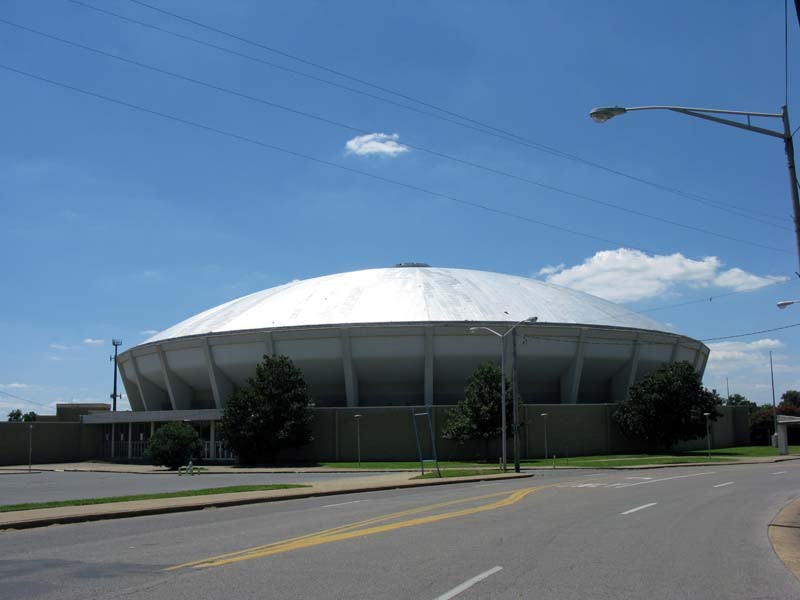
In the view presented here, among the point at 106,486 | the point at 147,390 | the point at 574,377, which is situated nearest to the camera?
the point at 106,486

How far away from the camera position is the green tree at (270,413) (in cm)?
5369

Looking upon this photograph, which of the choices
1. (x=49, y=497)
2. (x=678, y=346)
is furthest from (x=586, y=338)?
(x=49, y=497)

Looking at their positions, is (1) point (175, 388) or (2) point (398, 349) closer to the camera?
(2) point (398, 349)

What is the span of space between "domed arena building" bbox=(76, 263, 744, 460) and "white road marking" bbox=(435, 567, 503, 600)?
43.8 metres

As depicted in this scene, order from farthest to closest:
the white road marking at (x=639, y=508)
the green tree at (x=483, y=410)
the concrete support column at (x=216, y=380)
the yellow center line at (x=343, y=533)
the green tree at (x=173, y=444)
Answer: the concrete support column at (x=216, y=380) < the green tree at (x=483, y=410) < the green tree at (x=173, y=444) < the white road marking at (x=639, y=508) < the yellow center line at (x=343, y=533)

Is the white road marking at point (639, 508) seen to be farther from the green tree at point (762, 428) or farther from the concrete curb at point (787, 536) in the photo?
the green tree at point (762, 428)

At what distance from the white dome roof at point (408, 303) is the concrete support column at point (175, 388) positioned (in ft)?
6.96

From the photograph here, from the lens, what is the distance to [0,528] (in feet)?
51.4

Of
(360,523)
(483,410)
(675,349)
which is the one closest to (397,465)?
(483,410)

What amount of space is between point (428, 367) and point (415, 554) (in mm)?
46503

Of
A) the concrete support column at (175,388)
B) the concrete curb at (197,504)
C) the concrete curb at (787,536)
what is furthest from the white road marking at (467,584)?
the concrete support column at (175,388)

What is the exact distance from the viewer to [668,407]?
58.7m

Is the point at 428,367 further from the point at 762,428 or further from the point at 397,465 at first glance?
the point at 762,428

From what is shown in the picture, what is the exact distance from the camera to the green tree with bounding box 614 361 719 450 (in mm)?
58562
